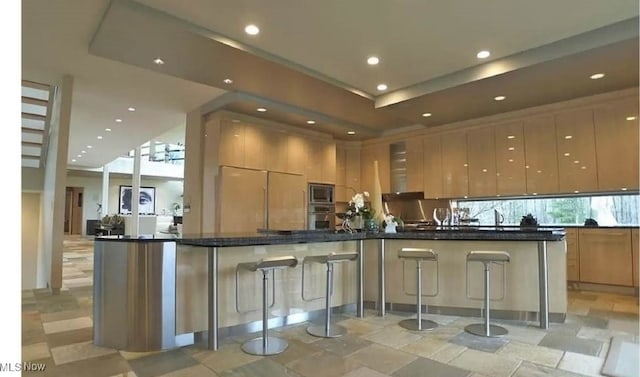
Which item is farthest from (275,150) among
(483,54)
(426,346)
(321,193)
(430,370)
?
(430,370)

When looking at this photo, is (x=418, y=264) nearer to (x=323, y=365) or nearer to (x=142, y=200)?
(x=323, y=365)

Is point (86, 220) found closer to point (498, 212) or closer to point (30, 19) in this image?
point (30, 19)

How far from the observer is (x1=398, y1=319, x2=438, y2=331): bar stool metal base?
137 inches

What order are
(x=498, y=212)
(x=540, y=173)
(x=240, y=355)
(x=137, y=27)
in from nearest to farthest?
(x=240, y=355)
(x=137, y=27)
(x=540, y=173)
(x=498, y=212)

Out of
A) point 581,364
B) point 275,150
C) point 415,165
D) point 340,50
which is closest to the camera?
point 581,364

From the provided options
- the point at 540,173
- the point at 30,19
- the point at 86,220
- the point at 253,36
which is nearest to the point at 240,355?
the point at 253,36

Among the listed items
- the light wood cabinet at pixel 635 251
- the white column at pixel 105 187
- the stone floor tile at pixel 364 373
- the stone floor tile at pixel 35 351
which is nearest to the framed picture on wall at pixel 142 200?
the white column at pixel 105 187

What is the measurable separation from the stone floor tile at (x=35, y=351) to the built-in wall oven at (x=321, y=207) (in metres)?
4.36

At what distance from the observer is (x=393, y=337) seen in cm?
326

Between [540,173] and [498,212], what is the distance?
99 cm

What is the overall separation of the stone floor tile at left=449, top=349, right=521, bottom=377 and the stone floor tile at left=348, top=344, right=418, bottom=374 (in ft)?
1.16

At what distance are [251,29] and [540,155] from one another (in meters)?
4.64

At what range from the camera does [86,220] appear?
647 inches

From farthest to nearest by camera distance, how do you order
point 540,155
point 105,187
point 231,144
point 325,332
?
1. point 105,187
2. point 231,144
3. point 540,155
4. point 325,332
